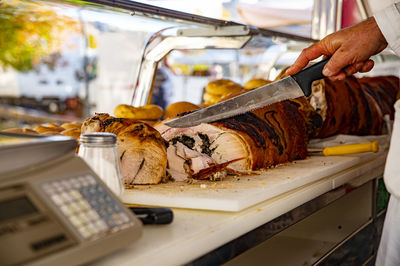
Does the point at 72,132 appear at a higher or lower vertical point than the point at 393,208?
higher

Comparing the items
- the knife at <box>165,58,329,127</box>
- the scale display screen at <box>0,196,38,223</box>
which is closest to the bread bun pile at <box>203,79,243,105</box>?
the knife at <box>165,58,329,127</box>

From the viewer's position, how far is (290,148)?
201 cm

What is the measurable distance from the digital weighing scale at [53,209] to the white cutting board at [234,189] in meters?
0.44

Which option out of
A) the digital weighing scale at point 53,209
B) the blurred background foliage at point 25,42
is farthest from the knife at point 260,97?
the blurred background foliage at point 25,42

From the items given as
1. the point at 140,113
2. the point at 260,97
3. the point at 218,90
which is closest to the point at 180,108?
the point at 140,113

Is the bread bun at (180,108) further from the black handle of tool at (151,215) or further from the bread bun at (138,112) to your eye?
the black handle of tool at (151,215)

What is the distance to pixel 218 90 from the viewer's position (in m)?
2.76

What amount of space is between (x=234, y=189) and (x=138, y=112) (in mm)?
917

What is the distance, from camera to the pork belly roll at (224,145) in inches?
65.1

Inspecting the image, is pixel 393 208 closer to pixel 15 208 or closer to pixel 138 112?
pixel 138 112

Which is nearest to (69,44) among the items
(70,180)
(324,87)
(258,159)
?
(324,87)

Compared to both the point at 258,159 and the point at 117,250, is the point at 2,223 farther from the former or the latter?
the point at 258,159

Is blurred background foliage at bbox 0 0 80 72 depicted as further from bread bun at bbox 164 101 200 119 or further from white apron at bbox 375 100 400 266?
white apron at bbox 375 100 400 266

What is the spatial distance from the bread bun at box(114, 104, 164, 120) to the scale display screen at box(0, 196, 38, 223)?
143cm
